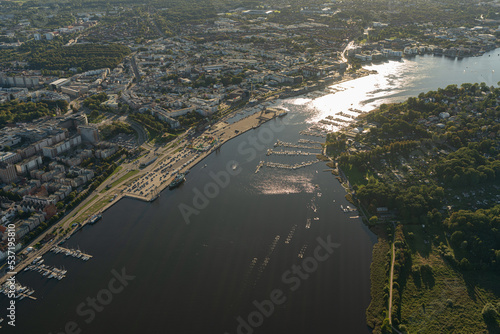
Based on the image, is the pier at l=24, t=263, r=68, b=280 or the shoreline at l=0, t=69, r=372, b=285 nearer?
the pier at l=24, t=263, r=68, b=280

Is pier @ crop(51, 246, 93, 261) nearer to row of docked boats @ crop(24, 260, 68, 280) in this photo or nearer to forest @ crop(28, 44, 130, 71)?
row of docked boats @ crop(24, 260, 68, 280)

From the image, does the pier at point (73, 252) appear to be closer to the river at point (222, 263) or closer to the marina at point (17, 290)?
the river at point (222, 263)

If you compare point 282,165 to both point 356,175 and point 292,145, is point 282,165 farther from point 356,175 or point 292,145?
point 356,175

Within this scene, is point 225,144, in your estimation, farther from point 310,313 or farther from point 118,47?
point 118,47

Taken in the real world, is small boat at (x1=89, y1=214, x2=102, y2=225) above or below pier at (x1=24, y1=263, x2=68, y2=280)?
above

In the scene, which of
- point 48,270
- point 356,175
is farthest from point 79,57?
point 356,175

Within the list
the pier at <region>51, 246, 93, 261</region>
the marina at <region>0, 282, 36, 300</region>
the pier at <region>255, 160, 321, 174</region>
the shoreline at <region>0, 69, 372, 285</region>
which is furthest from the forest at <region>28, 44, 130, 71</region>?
the marina at <region>0, 282, 36, 300</region>

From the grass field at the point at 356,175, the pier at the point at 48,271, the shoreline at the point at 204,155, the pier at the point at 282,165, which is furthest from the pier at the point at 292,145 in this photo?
the pier at the point at 48,271

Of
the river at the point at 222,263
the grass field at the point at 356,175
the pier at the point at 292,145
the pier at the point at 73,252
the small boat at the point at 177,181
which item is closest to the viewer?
the river at the point at 222,263

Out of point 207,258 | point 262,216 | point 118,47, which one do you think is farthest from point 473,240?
point 118,47
